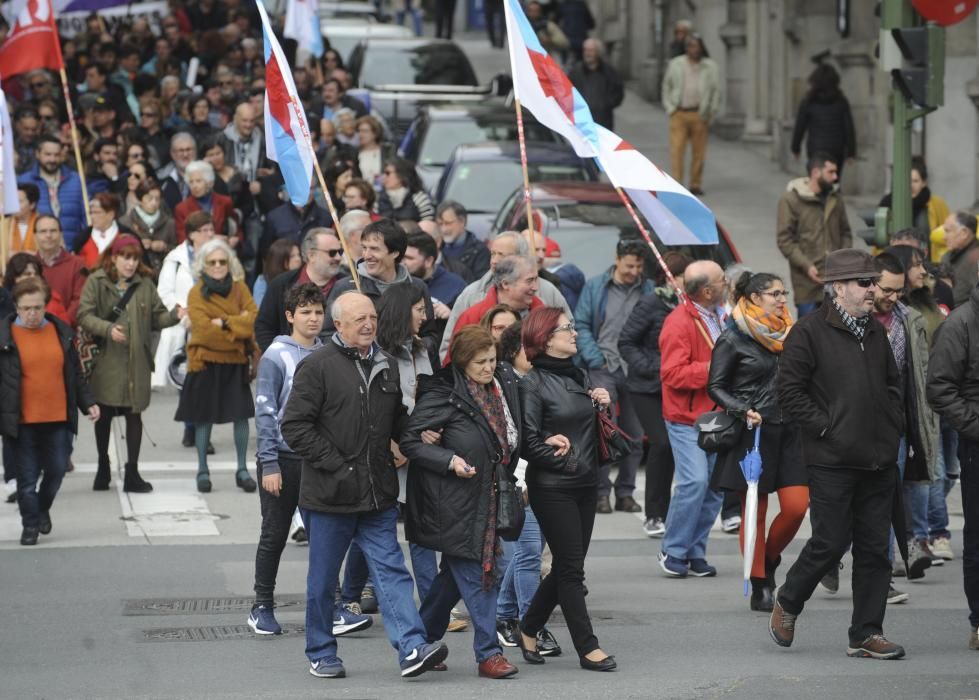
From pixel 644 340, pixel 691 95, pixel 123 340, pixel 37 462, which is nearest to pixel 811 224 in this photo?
pixel 644 340

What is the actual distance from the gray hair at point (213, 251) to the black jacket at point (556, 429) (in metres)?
4.83

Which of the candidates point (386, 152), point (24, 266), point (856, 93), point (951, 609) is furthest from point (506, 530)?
point (856, 93)

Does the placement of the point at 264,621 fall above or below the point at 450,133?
below

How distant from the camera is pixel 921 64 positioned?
527 inches

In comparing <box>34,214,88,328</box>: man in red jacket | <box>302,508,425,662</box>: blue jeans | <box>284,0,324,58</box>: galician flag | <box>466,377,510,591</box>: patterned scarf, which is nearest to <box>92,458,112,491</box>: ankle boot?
<box>34,214,88,328</box>: man in red jacket

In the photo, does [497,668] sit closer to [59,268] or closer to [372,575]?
[372,575]

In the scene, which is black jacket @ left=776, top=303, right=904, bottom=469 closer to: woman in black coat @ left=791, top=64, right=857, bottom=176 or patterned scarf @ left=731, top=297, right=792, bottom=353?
patterned scarf @ left=731, top=297, right=792, bottom=353

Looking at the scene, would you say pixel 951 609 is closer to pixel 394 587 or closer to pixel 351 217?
pixel 394 587

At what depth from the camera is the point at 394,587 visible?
8.35m

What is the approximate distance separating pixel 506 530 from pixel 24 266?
527 centimetres

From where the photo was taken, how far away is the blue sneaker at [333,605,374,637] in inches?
365

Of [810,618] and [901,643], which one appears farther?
[810,618]

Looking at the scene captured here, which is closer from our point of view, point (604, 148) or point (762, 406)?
point (762, 406)

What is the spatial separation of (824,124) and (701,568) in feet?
39.3
